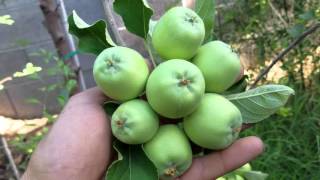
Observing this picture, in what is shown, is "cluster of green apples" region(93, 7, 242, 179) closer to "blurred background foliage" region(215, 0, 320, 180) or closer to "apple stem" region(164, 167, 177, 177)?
"apple stem" region(164, 167, 177, 177)

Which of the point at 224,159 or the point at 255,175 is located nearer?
the point at 224,159

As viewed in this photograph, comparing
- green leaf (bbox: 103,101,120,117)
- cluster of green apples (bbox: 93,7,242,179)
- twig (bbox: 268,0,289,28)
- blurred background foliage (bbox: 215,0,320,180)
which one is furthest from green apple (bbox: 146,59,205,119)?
twig (bbox: 268,0,289,28)

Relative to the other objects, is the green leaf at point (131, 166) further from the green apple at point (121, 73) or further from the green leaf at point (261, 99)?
the green leaf at point (261, 99)

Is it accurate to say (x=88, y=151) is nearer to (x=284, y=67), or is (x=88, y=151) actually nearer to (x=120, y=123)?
(x=120, y=123)

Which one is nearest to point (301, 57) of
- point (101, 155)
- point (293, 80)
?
point (293, 80)

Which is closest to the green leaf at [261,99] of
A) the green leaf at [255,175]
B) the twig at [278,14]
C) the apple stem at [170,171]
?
the apple stem at [170,171]

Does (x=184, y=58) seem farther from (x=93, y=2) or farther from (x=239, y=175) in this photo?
(x=93, y=2)

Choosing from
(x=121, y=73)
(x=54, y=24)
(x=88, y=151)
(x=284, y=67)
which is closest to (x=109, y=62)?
(x=121, y=73)
